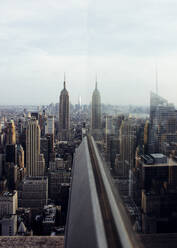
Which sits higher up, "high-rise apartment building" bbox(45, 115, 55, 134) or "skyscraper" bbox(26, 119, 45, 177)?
"high-rise apartment building" bbox(45, 115, 55, 134)

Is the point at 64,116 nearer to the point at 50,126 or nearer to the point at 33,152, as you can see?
the point at 50,126

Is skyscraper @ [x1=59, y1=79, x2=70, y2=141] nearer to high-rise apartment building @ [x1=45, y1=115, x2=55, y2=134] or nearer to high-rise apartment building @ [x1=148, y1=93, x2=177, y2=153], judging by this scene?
high-rise apartment building @ [x1=45, y1=115, x2=55, y2=134]

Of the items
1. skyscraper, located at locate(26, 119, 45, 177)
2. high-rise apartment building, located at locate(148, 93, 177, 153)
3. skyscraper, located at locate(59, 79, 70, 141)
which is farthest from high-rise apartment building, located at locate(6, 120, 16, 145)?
high-rise apartment building, located at locate(148, 93, 177, 153)

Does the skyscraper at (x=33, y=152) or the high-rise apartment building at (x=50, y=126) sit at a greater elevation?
the high-rise apartment building at (x=50, y=126)

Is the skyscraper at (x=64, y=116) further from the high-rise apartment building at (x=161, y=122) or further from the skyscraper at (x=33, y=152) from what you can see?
→ the high-rise apartment building at (x=161, y=122)

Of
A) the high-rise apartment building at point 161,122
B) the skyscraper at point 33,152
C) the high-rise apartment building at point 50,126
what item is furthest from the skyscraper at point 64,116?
the high-rise apartment building at point 161,122
